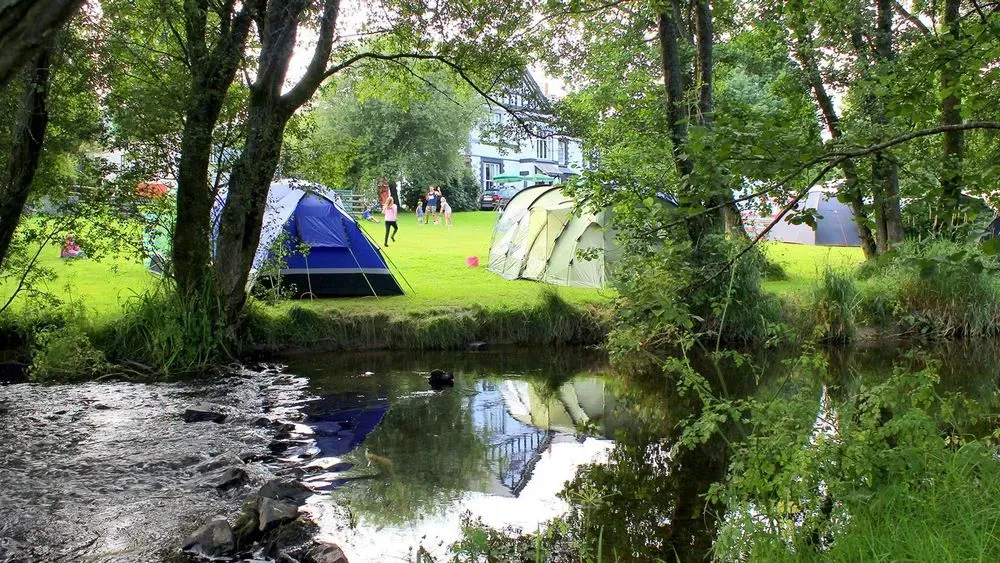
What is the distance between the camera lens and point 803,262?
18812mm

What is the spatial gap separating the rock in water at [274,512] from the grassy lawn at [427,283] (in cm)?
505

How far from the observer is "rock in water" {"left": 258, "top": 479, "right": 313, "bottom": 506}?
5727 mm

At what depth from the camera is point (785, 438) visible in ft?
13.9

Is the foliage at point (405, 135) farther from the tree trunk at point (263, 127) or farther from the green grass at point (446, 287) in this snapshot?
the tree trunk at point (263, 127)

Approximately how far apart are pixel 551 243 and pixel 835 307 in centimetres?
562

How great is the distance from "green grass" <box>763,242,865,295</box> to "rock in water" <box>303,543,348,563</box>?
860cm

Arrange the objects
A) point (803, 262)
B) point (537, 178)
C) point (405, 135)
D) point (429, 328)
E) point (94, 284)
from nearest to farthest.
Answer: point (429, 328)
point (94, 284)
point (803, 262)
point (405, 135)
point (537, 178)

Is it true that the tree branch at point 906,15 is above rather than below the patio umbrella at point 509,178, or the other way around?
below

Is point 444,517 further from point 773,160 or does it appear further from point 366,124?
point 366,124

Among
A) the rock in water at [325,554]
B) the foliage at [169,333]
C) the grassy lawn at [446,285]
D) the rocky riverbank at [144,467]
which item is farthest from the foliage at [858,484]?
the grassy lawn at [446,285]

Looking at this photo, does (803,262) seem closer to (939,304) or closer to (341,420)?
(939,304)

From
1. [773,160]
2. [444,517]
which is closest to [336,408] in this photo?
[444,517]

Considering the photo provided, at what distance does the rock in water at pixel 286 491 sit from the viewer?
18.8 ft

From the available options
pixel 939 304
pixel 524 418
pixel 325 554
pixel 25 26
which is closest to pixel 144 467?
pixel 325 554
